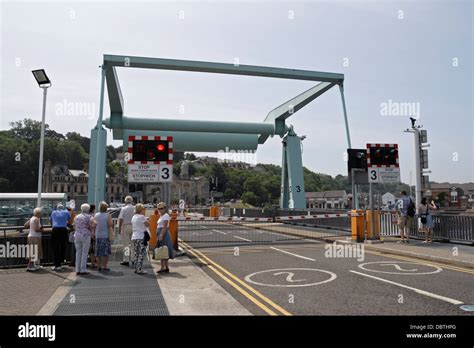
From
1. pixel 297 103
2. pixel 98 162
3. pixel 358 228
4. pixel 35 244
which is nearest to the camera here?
pixel 35 244

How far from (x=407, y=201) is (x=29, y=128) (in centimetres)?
14837

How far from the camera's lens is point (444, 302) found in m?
6.69

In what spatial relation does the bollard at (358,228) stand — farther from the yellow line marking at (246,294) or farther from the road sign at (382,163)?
the yellow line marking at (246,294)

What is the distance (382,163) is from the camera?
16.0m

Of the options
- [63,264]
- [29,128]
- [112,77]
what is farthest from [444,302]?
[29,128]

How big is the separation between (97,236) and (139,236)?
1.20m

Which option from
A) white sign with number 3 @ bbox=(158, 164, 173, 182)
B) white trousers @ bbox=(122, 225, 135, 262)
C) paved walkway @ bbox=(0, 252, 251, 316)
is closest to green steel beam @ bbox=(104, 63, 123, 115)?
white sign with number 3 @ bbox=(158, 164, 173, 182)

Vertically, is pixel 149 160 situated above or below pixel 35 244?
above

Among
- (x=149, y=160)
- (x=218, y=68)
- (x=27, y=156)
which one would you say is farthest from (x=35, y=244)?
(x=27, y=156)

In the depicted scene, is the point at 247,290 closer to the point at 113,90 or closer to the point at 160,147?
the point at 160,147

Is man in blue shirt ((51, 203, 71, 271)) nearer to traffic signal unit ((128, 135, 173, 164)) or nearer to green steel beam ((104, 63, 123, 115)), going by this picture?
traffic signal unit ((128, 135, 173, 164))

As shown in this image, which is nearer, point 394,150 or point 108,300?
point 108,300

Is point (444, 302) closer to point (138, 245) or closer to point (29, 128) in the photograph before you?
point (138, 245)

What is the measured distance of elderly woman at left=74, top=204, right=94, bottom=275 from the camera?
982 centimetres
